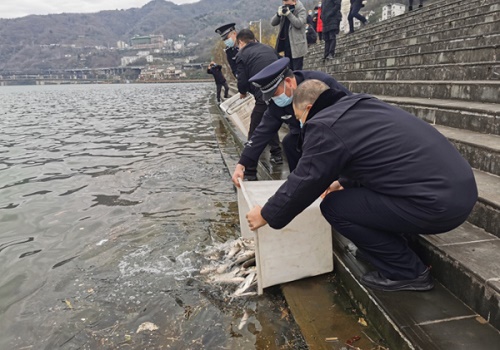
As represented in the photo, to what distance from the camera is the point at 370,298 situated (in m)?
2.69

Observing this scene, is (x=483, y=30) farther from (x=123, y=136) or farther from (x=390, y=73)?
(x=123, y=136)

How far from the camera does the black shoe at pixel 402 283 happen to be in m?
2.68

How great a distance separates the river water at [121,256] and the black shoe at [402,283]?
731mm

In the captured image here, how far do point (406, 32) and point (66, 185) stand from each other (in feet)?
31.4

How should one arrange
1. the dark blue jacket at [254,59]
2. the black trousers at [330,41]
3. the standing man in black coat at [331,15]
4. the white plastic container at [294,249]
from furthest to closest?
the black trousers at [330,41] → the standing man in black coat at [331,15] → the dark blue jacket at [254,59] → the white plastic container at [294,249]

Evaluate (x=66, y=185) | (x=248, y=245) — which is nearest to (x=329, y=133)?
(x=248, y=245)

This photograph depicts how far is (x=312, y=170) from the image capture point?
7.86 ft

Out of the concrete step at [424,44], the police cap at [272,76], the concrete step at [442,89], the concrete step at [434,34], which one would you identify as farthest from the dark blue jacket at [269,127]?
the concrete step at [434,34]

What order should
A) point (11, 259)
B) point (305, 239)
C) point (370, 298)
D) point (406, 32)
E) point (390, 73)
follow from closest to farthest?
point (370, 298) < point (305, 239) < point (11, 259) < point (390, 73) < point (406, 32)

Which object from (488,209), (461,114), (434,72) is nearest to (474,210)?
(488,209)

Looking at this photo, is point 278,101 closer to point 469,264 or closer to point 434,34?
point 469,264

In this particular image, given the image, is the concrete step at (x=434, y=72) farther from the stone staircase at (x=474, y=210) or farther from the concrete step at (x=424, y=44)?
the concrete step at (x=424, y=44)

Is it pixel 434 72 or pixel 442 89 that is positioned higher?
pixel 434 72

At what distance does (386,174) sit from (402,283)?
91 cm
